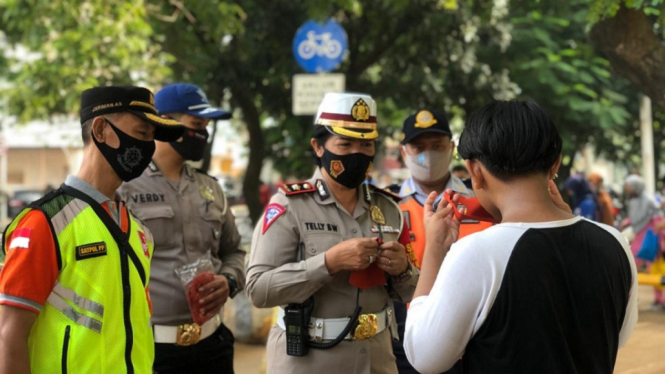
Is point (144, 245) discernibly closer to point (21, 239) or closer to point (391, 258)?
point (21, 239)

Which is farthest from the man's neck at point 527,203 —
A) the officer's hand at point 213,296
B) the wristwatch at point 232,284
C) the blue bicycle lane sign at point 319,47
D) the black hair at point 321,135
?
the blue bicycle lane sign at point 319,47

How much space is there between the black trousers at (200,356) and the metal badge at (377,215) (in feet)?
3.70

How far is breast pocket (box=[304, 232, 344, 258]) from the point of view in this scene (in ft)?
12.1

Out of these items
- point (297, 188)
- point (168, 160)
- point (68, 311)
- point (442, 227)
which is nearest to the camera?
point (442, 227)

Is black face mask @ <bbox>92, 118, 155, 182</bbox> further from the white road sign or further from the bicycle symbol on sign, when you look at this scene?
Result: the bicycle symbol on sign

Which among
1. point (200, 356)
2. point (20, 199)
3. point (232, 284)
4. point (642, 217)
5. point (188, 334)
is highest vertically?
point (232, 284)

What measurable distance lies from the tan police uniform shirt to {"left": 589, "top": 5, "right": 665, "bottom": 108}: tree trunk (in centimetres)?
305

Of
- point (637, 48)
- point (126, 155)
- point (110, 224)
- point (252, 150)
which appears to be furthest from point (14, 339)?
point (252, 150)

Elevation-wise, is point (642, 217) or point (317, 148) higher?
point (317, 148)

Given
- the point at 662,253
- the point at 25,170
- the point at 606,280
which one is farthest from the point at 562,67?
the point at 25,170

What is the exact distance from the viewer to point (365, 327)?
365cm

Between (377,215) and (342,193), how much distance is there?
0.20 m

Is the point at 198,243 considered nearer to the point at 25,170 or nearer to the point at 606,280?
the point at 606,280

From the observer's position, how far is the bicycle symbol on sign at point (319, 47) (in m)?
10.7
